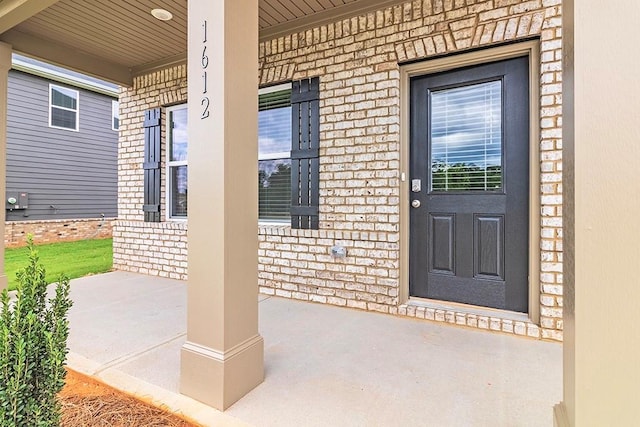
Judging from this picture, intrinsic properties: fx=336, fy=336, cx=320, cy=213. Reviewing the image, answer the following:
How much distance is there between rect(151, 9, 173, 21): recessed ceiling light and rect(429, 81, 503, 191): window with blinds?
8.30 ft

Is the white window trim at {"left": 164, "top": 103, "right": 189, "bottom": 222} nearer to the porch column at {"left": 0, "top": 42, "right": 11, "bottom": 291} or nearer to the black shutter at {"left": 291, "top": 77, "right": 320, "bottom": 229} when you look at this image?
the porch column at {"left": 0, "top": 42, "right": 11, "bottom": 291}

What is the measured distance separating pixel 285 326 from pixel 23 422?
5.63 ft

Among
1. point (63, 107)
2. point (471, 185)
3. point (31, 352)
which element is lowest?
point (31, 352)

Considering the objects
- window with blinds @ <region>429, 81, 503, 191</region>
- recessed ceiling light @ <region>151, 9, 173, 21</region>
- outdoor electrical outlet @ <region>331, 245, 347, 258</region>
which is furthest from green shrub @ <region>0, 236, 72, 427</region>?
recessed ceiling light @ <region>151, 9, 173, 21</region>

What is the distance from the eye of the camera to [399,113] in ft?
9.30

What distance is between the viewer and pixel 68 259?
5750 mm

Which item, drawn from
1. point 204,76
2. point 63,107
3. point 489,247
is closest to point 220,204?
point 204,76

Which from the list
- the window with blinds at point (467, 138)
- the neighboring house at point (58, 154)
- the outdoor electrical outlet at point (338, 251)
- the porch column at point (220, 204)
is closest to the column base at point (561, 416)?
the porch column at point (220, 204)

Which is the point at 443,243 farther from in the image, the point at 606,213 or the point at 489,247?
the point at 606,213

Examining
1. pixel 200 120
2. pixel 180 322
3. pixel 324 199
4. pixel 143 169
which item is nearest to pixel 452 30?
pixel 324 199

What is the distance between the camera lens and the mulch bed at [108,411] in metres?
1.45

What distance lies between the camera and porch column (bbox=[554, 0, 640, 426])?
0.75 meters

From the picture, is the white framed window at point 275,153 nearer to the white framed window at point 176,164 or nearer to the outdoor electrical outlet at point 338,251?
the outdoor electrical outlet at point 338,251

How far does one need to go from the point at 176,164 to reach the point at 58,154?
6251mm
